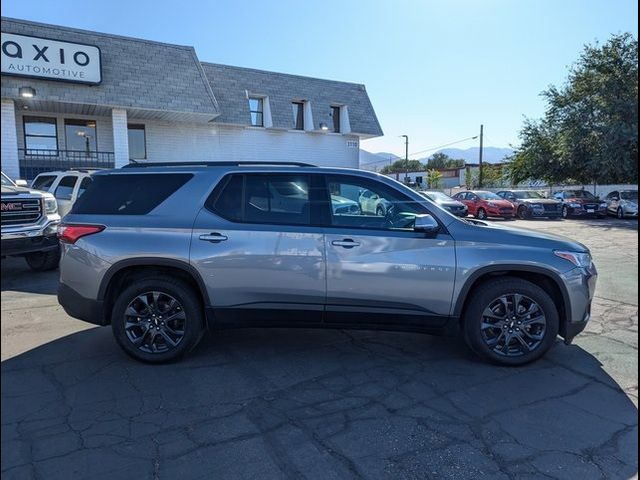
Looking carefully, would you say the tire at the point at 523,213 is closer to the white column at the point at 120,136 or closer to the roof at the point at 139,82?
the roof at the point at 139,82

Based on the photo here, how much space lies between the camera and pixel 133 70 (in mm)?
18797

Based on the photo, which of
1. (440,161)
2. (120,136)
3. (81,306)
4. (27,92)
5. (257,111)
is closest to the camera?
(81,306)

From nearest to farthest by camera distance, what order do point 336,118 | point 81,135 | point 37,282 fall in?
point 37,282 → point 81,135 → point 336,118

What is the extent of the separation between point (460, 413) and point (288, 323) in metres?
1.68

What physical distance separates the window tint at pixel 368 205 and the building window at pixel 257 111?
67.2 feet

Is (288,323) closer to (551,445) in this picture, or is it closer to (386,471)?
(386,471)

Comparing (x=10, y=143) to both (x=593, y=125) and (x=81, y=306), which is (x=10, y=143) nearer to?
(x=81, y=306)

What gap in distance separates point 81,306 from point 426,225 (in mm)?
3213

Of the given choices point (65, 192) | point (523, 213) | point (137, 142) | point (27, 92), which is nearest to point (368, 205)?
point (65, 192)

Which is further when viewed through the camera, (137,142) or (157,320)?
(137,142)

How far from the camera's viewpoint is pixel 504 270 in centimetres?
428

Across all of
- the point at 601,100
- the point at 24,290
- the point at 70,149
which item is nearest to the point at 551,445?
the point at 24,290

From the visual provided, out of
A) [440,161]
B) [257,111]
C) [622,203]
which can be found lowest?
[622,203]

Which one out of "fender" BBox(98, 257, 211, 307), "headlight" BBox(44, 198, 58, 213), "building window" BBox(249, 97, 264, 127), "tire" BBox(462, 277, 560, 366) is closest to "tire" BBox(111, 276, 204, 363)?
"fender" BBox(98, 257, 211, 307)
